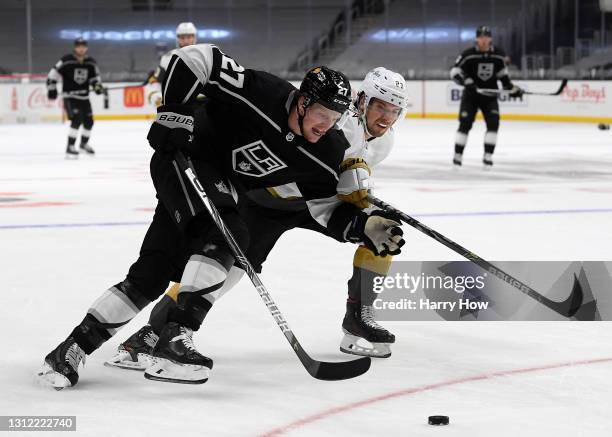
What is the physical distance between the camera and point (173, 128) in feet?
9.81

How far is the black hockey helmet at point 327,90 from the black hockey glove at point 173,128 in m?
0.31

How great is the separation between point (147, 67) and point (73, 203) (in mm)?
16439

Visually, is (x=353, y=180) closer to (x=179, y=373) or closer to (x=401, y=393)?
(x=401, y=393)

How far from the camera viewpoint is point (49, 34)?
2398cm

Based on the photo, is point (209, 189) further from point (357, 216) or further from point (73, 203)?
point (73, 203)

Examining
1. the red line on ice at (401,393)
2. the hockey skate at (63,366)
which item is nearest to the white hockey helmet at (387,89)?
the red line on ice at (401,393)

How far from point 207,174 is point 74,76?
10.0 m

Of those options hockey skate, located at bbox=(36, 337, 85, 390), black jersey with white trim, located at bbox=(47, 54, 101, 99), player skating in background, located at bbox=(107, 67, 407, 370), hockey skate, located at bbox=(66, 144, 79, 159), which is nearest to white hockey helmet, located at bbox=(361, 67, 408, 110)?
player skating in background, located at bbox=(107, 67, 407, 370)

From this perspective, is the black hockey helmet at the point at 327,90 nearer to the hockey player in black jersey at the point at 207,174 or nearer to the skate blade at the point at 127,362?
the hockey player in black jersey at the point at 207,174

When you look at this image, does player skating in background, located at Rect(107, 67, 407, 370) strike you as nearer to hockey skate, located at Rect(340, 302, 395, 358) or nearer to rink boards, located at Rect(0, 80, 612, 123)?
hockey skate, located at Rect(340, 302, 395, 358)

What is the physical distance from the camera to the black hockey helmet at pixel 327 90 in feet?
9.56

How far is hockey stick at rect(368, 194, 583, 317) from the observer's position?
3359 millimetres

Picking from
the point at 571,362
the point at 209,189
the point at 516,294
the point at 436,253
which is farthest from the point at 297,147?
the point at 436,253

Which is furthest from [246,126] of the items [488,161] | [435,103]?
[435,103]
